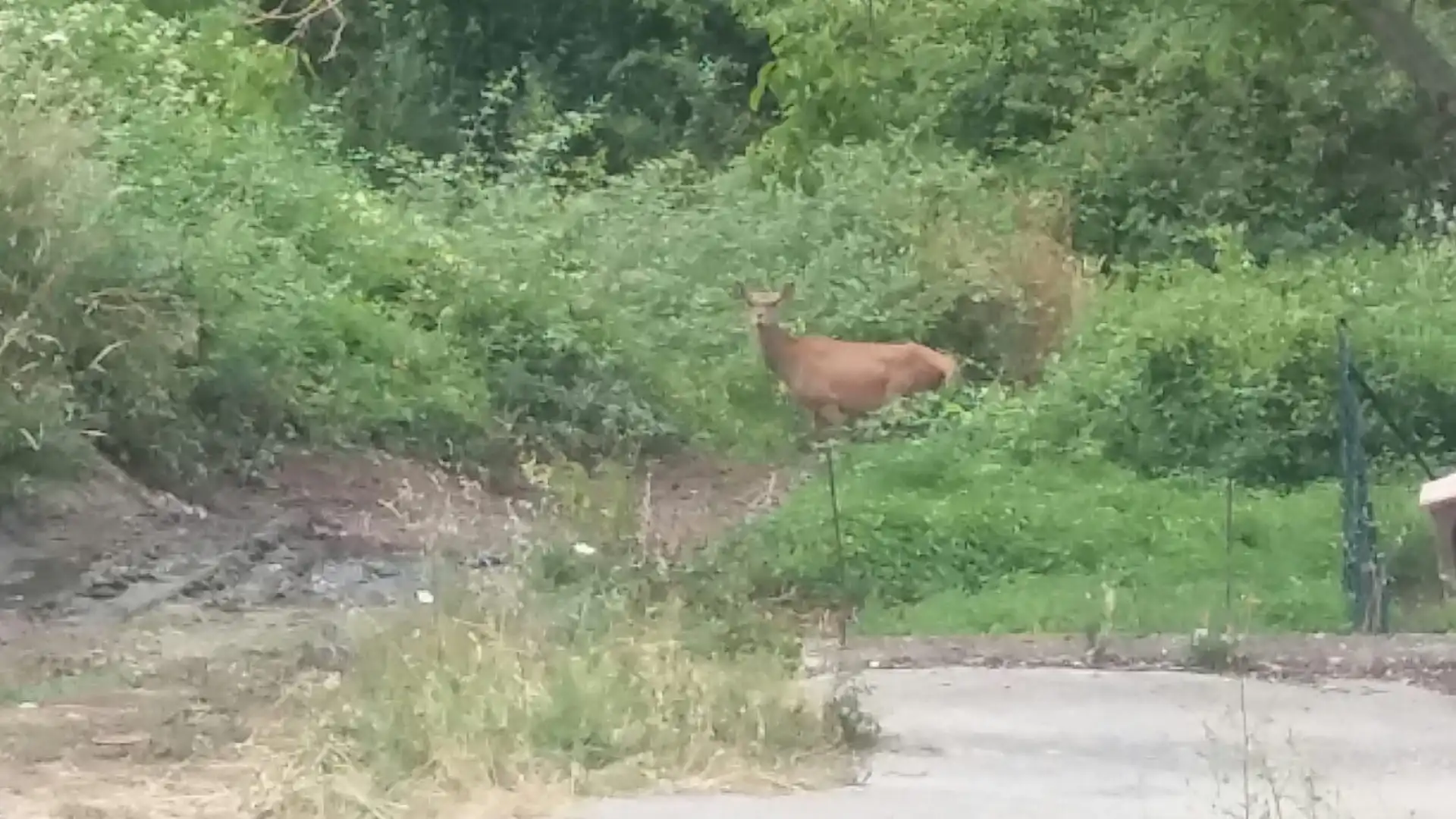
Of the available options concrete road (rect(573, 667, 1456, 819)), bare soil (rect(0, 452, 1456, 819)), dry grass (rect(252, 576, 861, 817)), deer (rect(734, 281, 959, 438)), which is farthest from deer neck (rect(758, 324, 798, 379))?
dry grass (rect(252, 576, 861, 817))

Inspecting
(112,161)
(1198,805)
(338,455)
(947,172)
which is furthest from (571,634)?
(947,172)

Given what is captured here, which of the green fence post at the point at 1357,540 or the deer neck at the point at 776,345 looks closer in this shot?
the green fence post at the point at 1357,540

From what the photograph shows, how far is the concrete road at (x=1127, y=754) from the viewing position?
20.7 feet

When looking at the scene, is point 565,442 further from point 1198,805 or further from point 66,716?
point 1198,805

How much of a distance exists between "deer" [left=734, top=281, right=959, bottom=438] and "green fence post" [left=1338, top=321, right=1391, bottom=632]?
17.0 ft

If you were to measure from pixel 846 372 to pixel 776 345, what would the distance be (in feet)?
1.92

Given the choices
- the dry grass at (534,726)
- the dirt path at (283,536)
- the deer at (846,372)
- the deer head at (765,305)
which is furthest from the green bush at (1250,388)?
the dry grass at (534,726)

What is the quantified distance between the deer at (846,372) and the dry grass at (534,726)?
282 inches

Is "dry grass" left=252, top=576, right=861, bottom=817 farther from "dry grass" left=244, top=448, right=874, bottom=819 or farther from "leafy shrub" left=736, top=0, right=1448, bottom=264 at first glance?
"leafy shrub" left=736, top=0, right=1448, bottom=264

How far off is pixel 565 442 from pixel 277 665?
5.97 metres

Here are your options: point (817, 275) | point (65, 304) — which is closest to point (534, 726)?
point (65, 304)

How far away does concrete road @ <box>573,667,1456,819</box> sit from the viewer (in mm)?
6316

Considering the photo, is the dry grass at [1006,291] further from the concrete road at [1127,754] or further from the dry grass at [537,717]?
the dry grass at [537,717]

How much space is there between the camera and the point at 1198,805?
20.6ft
